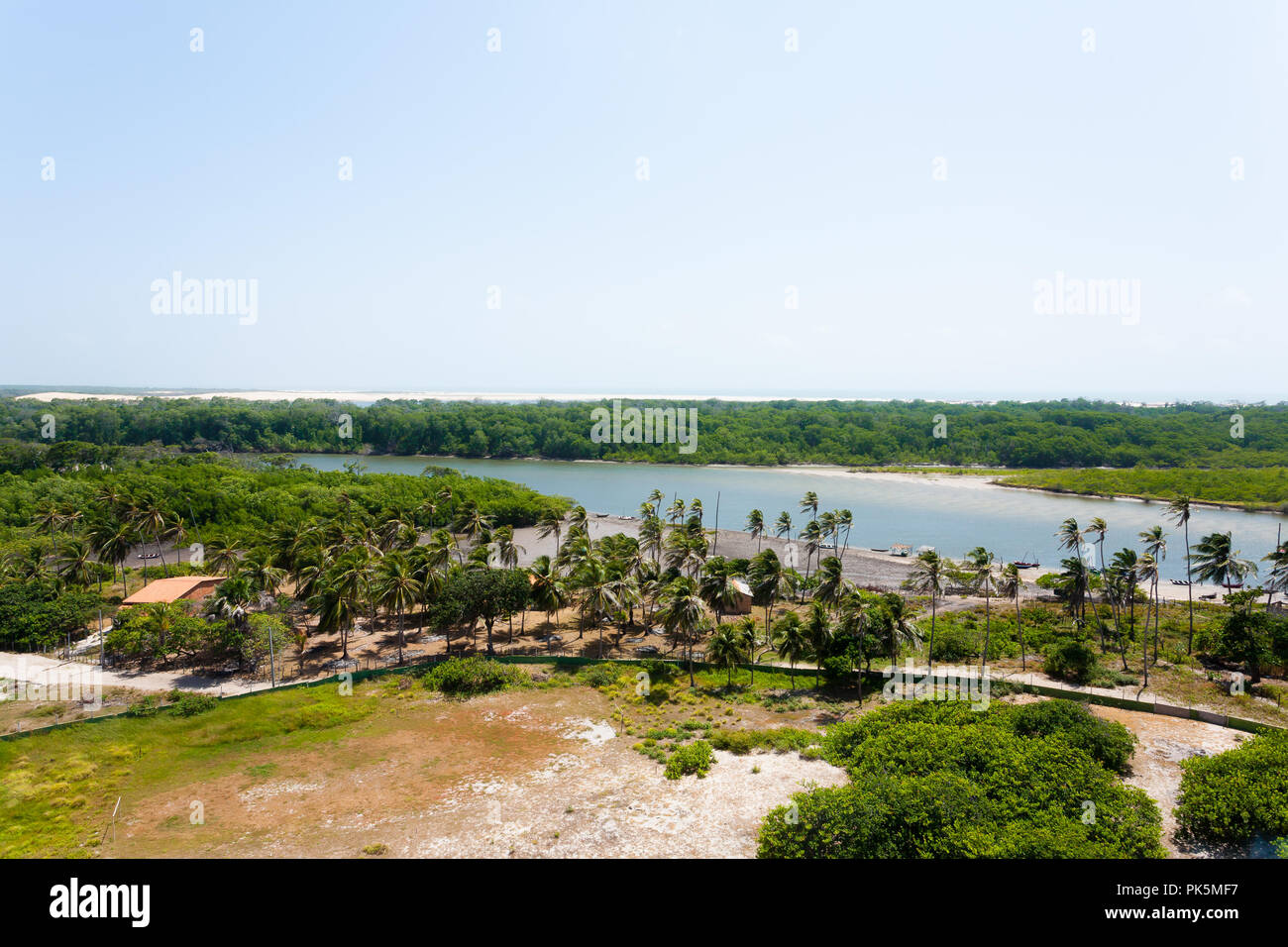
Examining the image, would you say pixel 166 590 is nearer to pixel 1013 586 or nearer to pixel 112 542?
pixel 112 542

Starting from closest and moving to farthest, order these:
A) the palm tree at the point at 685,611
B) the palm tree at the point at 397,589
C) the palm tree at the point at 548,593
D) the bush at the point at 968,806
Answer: the bush at the point at 968,806 → the palm tree at the point at 685,611 → the palm tree at the point at 397,589 → the palm tree at the point at 548,593

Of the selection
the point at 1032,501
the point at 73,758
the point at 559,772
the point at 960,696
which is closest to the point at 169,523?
the point at 73,758

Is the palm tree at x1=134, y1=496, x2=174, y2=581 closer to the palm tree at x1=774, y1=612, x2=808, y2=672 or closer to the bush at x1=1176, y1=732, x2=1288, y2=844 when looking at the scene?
the palm tree at x1=774, y1=612, x2=808, y2=672

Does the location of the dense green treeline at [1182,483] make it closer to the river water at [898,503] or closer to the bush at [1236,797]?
the river water at [898,503]

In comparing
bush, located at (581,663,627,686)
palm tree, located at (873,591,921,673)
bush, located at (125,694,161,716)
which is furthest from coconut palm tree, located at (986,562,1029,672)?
bush, located at (125,694,161,716)

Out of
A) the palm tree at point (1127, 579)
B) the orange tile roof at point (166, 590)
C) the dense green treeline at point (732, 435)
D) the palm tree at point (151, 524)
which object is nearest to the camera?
the palm tree at point (1127, 579)

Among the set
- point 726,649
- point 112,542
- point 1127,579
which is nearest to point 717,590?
point 726,649

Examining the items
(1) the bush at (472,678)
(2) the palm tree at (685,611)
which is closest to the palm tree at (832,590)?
(2) the palm tree at (685,611)
